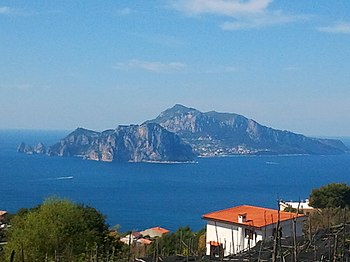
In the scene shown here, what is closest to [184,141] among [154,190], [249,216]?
[154,190]

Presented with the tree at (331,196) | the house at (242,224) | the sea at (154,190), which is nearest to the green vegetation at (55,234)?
the house at (242,224)

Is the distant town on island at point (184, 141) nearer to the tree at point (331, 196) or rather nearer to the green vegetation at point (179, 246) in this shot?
the tree at point (331, 196)

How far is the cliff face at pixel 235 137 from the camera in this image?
133 m

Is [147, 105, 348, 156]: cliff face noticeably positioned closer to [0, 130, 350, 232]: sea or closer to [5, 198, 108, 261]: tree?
[0, 130, 350, 232]: sea

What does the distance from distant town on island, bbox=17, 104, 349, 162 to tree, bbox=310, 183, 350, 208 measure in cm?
8277

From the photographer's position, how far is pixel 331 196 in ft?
75.0

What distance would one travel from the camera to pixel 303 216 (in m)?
15.5

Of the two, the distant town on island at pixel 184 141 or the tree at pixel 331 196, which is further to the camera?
the distant town on island at pixel 184 141

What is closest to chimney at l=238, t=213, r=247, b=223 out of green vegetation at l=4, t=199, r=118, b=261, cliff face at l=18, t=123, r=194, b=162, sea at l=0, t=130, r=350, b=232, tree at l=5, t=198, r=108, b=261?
green vegetation at l=4, t=199, r=118, b=261

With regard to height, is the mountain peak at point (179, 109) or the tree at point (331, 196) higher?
the mountain peak at point (179, 109)

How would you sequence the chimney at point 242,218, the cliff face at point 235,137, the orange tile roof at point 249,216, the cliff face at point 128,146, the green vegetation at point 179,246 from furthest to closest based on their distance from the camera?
the cliff face at point 235,137 → the cliff face at point 128,146 → the chimney at point 242,218 → the orange tile roof at point 249,216 → the green vegetation at point 179,246

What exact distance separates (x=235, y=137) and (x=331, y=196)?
123480mm

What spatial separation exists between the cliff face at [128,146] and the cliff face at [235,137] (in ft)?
44.0

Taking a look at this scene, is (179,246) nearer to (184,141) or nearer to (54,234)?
(54,234)
